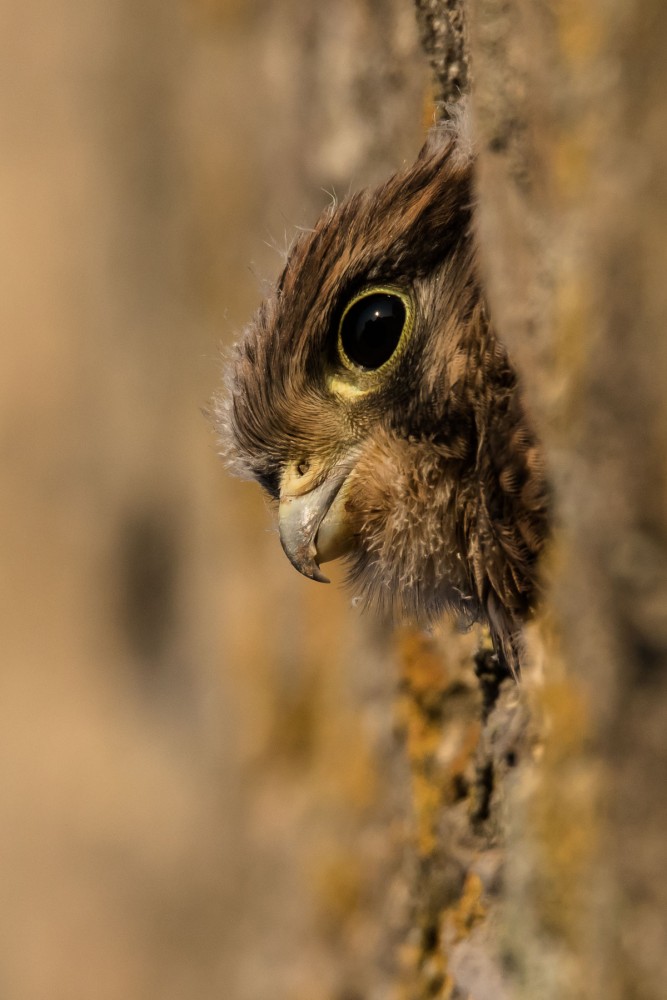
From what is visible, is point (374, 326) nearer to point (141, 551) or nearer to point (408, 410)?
point (408, 410)

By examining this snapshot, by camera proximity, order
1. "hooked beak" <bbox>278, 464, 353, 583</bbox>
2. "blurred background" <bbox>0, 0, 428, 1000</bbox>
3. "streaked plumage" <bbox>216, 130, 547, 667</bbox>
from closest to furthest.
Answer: "streaked plumage" <bbox>216, 130, 547, 667</bbox> → "hooked beak" <bbox>278, 464, 353, 583</bbox> → "blurred background" <bbox>0, 0, 428, 1000</bbox>

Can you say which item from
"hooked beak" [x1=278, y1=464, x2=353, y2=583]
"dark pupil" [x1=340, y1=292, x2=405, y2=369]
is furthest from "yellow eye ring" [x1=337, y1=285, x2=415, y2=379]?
"hooked beak" [x1=278, y1=464, x2=353, y2=583]

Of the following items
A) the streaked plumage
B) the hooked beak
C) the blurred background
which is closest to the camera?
the streaked plumage

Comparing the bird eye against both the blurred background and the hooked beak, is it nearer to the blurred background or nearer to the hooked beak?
the hooked beak

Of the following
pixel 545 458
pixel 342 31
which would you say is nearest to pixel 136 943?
pixel 342 31

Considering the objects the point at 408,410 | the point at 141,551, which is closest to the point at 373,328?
the point at 408,410

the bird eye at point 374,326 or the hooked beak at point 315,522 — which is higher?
the bird eye at point 374,326

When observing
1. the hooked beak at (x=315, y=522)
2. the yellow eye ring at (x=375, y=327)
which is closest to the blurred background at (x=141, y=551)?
the hooked beak at (x=315, y=522)

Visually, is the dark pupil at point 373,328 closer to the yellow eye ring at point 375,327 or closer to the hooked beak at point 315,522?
the yellow eye ring at point 375,327

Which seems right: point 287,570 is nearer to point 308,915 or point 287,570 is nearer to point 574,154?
point 308,915
